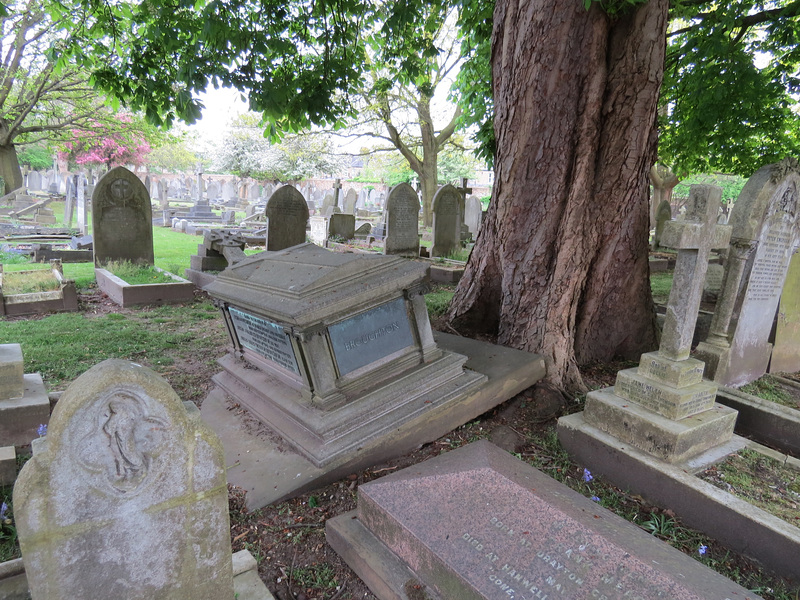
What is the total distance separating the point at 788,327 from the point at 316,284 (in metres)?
4.97

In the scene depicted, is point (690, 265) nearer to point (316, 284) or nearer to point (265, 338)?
point (316, 284)

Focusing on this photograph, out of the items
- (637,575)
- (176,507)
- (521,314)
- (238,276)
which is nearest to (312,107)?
(238,276)

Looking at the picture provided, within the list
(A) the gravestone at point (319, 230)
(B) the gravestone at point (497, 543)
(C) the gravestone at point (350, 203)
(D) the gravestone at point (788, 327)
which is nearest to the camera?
(B) the gravestone at point (497, 543)

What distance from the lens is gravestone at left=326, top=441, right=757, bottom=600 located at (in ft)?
6.03

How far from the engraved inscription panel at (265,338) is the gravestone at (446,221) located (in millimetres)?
8399

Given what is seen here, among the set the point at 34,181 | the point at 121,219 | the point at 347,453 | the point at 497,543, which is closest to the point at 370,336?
the point at 347,453

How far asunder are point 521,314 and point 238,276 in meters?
2.84

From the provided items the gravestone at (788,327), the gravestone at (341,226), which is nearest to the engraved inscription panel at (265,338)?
the gravestone at (788,327)

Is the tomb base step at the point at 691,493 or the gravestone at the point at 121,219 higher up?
the gravestone at the point at 121,219

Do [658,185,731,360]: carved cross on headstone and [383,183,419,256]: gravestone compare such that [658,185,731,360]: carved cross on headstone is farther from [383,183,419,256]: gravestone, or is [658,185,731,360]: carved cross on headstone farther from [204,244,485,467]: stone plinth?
[383,183,419,256]: gravestone

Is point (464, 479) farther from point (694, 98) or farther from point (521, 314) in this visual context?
point (694, 98)

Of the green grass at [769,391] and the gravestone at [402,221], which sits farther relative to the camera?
the gravestone at [402,221]

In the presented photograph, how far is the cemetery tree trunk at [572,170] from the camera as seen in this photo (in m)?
4.30

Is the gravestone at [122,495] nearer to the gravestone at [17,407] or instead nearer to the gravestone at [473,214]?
the gravestone at [17,407]
